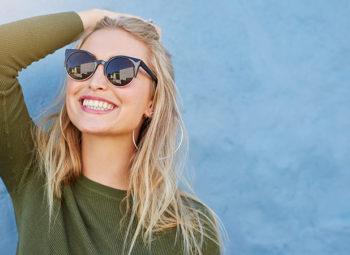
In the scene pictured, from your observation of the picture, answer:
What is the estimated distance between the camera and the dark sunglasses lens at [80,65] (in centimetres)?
240

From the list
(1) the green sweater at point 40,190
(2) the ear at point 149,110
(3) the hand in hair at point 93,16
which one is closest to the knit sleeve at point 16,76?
(1) the green sweater at point 40,190

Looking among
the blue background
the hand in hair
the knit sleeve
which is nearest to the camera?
the knit sleeve

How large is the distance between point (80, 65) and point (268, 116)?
3.05ft

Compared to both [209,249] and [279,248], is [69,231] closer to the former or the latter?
[209,249]

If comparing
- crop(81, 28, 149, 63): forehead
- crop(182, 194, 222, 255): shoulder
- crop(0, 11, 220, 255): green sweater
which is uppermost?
crop(81, 28, 149, 63): forehead

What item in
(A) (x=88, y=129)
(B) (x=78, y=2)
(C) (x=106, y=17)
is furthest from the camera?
(B) (x=78, y=2)

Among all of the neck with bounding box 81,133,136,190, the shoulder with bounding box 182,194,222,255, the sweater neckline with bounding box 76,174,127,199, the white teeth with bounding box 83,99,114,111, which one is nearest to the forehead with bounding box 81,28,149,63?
the white teeth with bounding box 83,99,114,111

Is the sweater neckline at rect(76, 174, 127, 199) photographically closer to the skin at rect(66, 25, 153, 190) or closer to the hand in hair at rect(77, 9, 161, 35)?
the skin at rect(66, 25, 153, 190)

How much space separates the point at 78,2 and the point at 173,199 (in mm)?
911

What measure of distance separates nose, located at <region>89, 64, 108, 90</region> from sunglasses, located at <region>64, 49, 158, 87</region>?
13 mm

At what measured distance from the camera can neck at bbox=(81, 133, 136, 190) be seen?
252 centimetres

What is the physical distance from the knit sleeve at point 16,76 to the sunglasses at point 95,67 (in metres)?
0.11

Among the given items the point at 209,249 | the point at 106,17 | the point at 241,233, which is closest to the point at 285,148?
the point at 241,233

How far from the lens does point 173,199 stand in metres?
2.64
